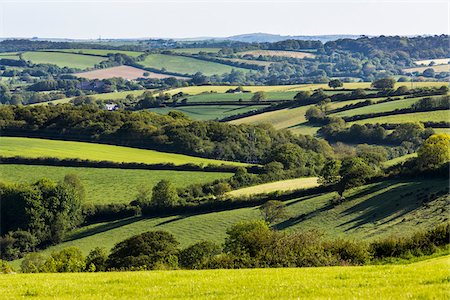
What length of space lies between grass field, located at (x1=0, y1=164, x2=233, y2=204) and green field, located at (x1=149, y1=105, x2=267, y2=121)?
61087 millimetres

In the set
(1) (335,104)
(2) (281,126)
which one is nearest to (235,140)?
(2) (281,126)

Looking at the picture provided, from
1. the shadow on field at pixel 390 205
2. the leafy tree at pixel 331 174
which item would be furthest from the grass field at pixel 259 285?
the leafy tree at pixel 331 174

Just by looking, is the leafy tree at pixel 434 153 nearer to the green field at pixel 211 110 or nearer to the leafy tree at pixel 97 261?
the leafy tree at pixel 97 261

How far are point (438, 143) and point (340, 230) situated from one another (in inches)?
881

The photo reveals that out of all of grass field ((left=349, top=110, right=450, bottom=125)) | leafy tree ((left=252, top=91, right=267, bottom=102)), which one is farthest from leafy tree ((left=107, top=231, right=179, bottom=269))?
leafy tree ((left=252, top=91, right=267, bottom=102))

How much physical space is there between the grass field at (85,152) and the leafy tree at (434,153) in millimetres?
28988

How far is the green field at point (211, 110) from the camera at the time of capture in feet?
480

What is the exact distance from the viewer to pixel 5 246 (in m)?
62.8

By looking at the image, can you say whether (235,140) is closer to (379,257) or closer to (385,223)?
(385,223)

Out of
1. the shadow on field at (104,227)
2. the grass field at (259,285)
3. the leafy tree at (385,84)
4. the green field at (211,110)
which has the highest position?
the grass field at (259,285)

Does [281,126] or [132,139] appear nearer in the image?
[132,139]

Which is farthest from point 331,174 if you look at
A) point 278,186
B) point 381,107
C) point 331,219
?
point 381,107

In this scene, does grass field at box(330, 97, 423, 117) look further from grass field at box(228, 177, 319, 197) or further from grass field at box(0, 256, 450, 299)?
grass field at box(0, 256, 450, 299)

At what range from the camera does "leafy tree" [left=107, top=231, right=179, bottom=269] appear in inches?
1602
